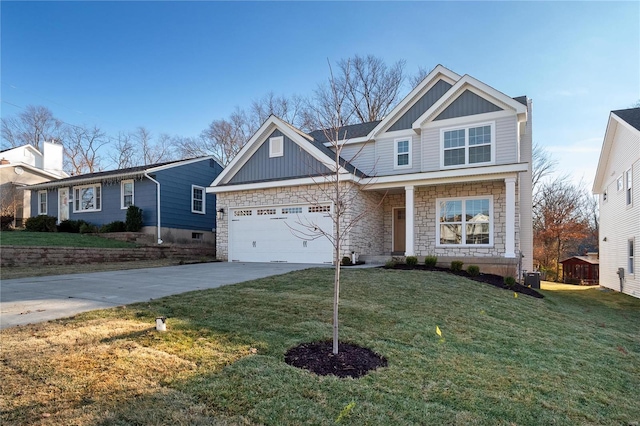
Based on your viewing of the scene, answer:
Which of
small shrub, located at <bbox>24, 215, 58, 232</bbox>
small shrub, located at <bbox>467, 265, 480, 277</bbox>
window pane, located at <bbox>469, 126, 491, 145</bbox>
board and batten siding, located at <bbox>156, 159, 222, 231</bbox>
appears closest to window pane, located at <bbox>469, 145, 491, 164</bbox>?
window pane, located at <bbox>469, 126, 491, 145</bbox>

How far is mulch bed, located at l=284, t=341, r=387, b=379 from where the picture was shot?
337 centimetres

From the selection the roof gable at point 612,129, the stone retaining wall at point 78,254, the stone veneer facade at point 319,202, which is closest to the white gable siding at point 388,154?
the stone veneer facade at point 319,202

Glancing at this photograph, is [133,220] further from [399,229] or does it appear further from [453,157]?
[453,157]

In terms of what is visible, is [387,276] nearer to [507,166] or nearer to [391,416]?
[507,166]

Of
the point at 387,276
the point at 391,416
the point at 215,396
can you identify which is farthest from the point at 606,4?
the point at 215,396

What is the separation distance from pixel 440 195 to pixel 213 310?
33.6 feet

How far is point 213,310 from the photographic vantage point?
5.24 metres

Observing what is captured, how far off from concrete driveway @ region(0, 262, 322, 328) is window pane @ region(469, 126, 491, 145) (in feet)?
29.7

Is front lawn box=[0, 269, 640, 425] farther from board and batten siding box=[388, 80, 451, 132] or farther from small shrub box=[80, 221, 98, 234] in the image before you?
small shrub box=[80, 221, 98, 234]

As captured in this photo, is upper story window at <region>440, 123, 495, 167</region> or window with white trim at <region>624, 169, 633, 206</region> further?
window with white trim at <region>624, 169, 633, 206</region>

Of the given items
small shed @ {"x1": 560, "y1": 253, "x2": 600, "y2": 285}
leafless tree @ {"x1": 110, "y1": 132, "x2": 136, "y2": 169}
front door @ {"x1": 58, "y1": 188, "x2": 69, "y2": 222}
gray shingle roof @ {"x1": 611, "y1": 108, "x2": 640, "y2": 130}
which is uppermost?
leafless tree @ {"x1": 110, "y1": 132, "x2": 136, "y2": 169}

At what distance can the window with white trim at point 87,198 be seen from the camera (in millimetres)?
18756

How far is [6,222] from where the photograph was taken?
65.6 feet

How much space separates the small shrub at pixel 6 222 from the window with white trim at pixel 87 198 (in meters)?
4.23
